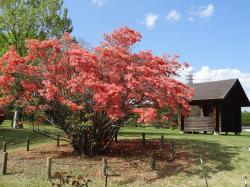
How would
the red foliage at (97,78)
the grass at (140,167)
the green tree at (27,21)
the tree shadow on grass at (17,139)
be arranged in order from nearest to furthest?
the grass at (140,167), the red foliage at (97,78), the tree shadow on grass at (17,139), the green tree at (27,21)

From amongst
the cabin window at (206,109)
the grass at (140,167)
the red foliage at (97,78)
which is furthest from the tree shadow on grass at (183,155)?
the cabin window at (206,109)

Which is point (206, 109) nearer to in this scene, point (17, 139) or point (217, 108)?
point (217, 108)

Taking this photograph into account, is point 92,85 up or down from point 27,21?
down

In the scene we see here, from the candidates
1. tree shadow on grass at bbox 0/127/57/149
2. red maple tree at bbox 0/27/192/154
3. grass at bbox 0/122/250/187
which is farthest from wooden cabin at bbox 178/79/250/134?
red maple tree at bbox 0/27/192/154

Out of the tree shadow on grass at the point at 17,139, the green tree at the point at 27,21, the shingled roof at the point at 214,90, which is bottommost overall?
the tree shadow on grass at the point at 17,139

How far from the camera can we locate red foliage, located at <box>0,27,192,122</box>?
17578 mm

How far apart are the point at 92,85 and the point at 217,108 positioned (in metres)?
23.8

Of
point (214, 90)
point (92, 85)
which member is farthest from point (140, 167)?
point (214, 90)

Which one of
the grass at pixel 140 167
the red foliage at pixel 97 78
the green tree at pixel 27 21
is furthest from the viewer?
the green tree at pixel 27 21

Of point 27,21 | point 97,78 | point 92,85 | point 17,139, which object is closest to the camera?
point 92,85

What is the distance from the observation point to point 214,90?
38969 mm

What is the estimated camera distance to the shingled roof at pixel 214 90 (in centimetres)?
3750

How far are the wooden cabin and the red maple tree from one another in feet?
59.1

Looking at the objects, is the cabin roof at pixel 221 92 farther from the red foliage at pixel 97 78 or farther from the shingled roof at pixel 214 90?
the red foliage at pixel 97 78
